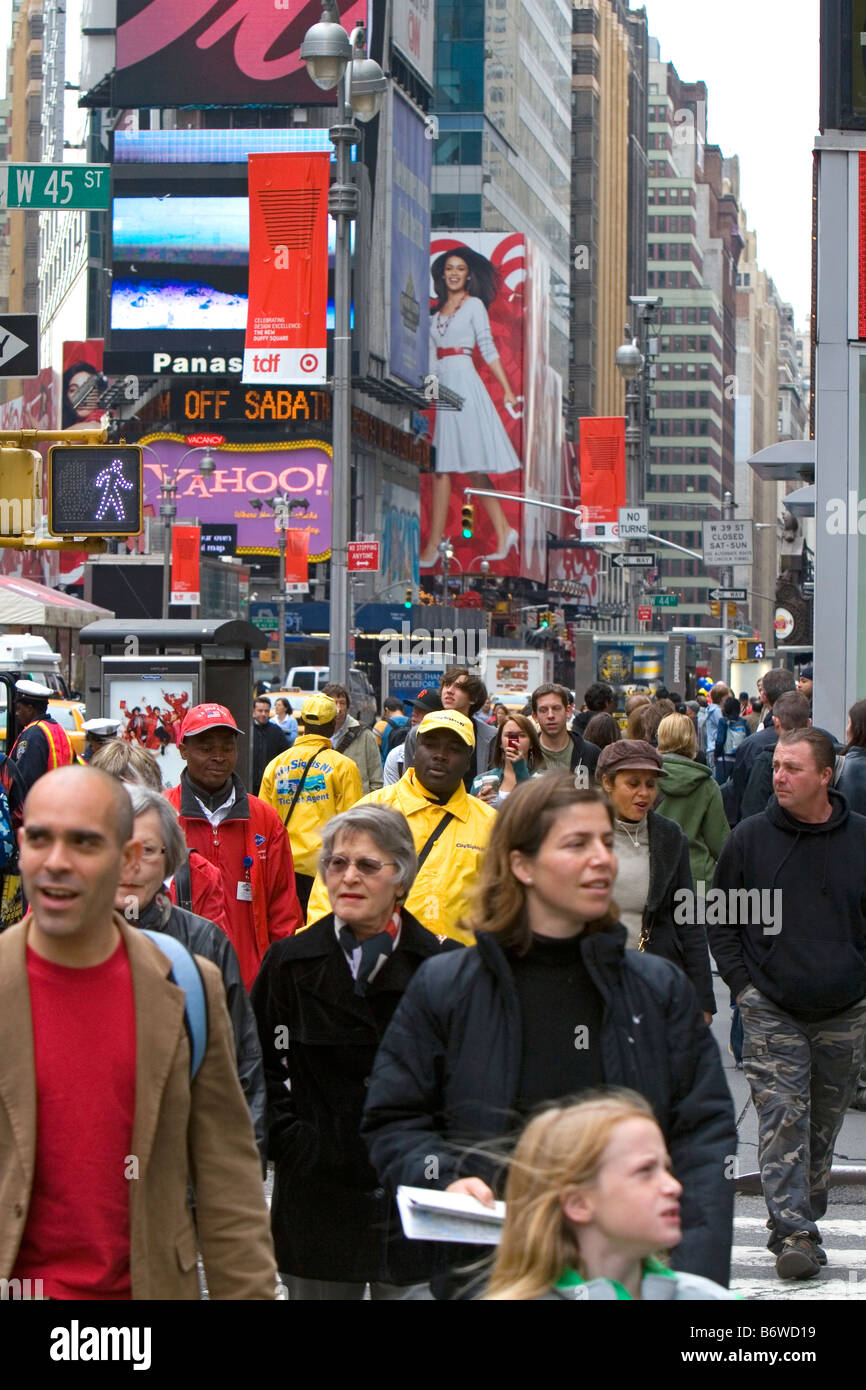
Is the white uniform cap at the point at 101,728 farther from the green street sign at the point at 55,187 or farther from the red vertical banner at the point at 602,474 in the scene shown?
the red vertical banner at the point at 602,474

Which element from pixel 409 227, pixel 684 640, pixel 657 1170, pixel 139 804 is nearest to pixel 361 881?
pixel 139 804

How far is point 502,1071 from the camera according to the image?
4051 mm

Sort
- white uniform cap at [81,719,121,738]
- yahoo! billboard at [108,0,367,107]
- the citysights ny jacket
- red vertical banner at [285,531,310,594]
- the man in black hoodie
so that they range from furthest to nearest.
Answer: yahoo! billboard at [108,0,367,107] → red vertical banner at [285,531,310,594] → white uniform cap at [81,719,121,738] → the man in black hoodie → the citysights ny jacket

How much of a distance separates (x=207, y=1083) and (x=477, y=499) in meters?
105

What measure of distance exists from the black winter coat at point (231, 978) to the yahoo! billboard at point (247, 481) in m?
76.2

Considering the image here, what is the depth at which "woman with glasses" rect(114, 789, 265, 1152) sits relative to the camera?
4.87 metres

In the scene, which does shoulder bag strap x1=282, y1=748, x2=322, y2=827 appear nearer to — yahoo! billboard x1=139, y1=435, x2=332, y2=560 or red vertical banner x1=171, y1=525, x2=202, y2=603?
red vertical banner x1=171, y1=525, x2=202, y2=603

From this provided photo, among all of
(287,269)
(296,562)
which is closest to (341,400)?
(287,269)

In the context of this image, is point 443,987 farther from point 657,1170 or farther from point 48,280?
point 48,280

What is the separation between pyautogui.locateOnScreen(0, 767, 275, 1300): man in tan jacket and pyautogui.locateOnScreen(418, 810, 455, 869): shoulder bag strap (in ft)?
11.1

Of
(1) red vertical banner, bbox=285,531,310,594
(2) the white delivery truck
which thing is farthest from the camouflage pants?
(1) red vertical banner, bbox=285,531,310,594

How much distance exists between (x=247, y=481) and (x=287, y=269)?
61.3 metres

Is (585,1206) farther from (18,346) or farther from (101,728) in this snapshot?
(18,346)

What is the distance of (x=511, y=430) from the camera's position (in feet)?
352
